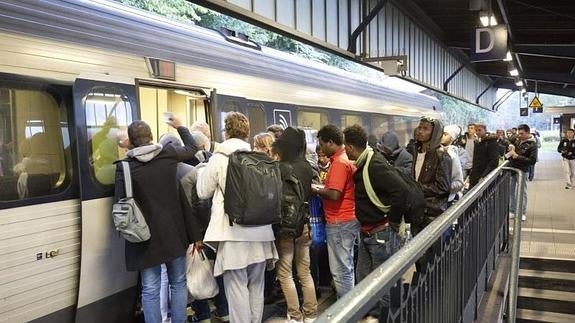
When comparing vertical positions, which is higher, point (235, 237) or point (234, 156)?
point (234, 156)

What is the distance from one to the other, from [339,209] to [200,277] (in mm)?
1281

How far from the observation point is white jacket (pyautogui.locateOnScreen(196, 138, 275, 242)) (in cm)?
381

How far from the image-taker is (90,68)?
409 cm

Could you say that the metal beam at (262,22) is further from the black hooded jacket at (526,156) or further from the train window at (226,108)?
the black hooded jacket at (526,156)

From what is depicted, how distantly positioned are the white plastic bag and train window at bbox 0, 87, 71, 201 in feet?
Answer: 3.86

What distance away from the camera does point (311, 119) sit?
26.6 feet

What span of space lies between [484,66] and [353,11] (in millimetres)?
15936

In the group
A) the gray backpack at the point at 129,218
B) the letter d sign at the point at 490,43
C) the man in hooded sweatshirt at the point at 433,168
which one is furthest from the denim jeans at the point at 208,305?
the letter d sign at the point at 490,43

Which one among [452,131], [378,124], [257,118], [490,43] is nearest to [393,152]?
[452,131]

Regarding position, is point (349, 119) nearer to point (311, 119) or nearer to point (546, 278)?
point (311, 119)

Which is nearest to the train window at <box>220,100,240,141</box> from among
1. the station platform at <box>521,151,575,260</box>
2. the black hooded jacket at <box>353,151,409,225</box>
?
the black hooded jacket at <box>353,151,409,225</box>

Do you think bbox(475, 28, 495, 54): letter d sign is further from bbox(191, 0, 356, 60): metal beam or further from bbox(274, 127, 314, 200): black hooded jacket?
bbox(274, 127, 314, 200): black hooded jacket

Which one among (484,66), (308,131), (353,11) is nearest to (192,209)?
(308,131)

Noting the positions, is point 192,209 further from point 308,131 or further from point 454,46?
point 454,46
